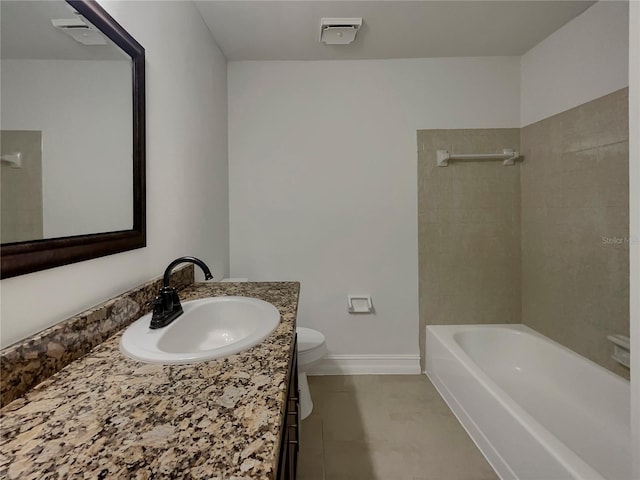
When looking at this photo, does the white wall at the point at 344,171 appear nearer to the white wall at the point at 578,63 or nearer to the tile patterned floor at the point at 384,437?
the white wall at the point at 578,63

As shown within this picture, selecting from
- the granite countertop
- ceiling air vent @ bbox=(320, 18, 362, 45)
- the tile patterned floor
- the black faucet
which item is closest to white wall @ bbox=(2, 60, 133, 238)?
the black faucet

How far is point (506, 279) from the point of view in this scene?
7.52ft

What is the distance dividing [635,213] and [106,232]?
61.4 inches

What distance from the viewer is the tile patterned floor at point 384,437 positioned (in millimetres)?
1429

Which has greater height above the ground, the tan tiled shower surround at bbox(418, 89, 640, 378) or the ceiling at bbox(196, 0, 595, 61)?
the ceiling at bbox(196, 0, 595, 61)

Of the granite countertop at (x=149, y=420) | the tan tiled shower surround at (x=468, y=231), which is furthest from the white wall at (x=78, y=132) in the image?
the tan tiled shower surround at (x=468, y=231)

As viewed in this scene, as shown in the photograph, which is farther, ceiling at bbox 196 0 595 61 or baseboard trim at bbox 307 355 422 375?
baseboard trim at bbox 307 355 422 375

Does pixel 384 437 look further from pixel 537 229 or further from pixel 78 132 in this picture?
pixel 78 132

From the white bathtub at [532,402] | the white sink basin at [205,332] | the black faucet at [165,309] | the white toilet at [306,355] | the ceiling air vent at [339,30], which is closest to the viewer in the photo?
the white sink basin at [205,332]

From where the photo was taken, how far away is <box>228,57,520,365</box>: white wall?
7.41ft

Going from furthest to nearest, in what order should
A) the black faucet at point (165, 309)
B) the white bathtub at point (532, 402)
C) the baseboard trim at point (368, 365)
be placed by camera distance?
the baseboard trim at point (368, 365), the white bathtub at point (532, 402), the black faucet at point (165, 309)

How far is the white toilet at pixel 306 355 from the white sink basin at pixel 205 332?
65 cm

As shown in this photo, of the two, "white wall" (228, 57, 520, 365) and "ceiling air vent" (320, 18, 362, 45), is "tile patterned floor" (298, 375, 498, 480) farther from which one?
"ceiling air vent" (320, 18, 362, 45)

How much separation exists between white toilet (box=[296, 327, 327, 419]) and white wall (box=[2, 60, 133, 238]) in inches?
44.0
